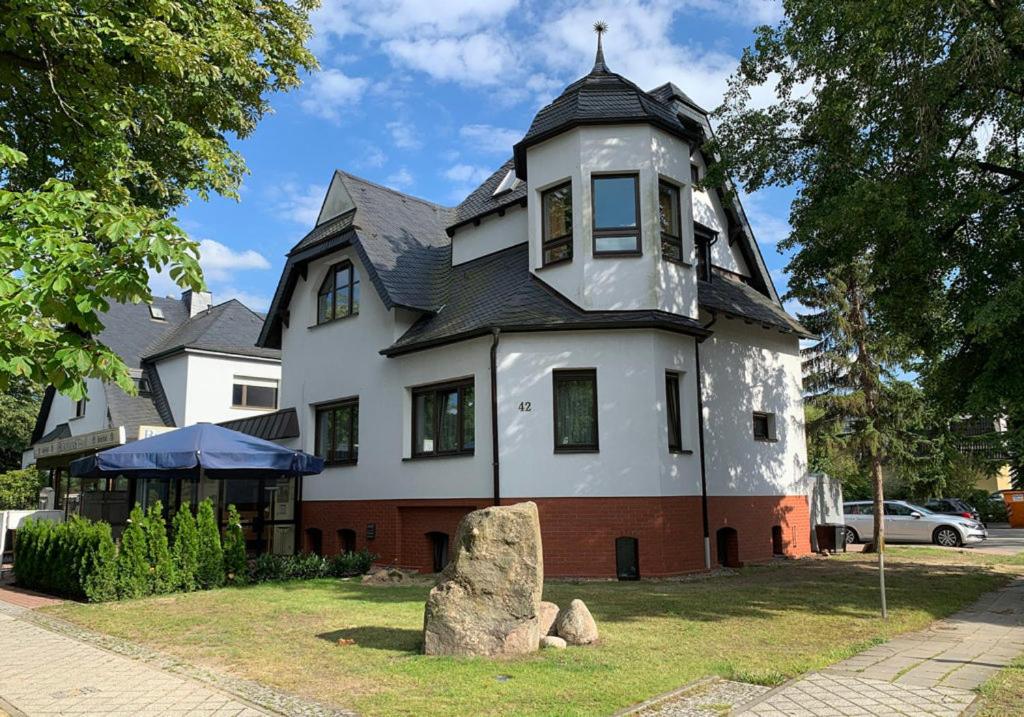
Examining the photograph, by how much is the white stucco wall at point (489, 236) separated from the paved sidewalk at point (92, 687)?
12.2 meters

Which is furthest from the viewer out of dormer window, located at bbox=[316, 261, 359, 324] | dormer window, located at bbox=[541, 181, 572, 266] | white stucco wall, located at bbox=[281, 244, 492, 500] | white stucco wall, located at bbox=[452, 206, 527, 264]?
dormer window, located at bbox=[316, 261, 359, 324]

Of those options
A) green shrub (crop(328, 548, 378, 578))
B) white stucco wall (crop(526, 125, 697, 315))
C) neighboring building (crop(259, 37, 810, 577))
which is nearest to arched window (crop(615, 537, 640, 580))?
neighboring building (crop(259, 37, 810, 577))

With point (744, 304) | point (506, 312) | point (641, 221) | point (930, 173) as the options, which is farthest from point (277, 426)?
point (930, 173)

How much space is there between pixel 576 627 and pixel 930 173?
30.2 feet

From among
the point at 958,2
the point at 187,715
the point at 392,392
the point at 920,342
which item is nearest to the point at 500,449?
the point at 392,392

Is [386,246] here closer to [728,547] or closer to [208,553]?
[208,553]

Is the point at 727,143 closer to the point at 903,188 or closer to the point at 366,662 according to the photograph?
the point at 903,188

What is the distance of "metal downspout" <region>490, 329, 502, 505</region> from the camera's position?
14.7 metres

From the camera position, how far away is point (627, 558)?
46.4ft

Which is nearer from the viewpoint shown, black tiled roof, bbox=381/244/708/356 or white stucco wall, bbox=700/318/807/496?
black tiled roof, bbox=381/244/708/356

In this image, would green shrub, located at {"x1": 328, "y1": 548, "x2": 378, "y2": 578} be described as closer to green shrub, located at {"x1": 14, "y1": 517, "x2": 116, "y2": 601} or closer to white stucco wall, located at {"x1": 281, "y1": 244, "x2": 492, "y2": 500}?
white stucco wall, located at {"x1": 281, "y1": 244, "x2": 492, "y2": 500}

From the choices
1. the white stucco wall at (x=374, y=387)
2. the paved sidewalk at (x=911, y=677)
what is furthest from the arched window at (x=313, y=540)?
the paved sidewalk at (x=911, y=677)

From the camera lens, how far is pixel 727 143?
51.8ft

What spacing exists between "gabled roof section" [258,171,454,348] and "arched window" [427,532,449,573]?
503cm
